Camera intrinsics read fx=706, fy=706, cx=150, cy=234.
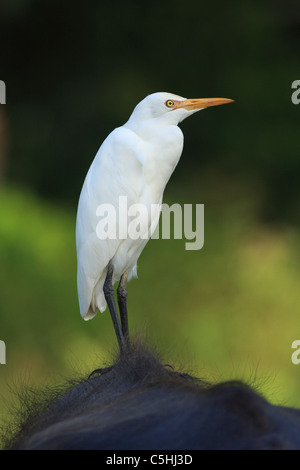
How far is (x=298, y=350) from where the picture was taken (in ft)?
8.91

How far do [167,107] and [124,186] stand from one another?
15 centimetres

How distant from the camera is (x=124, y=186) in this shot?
46.0 inches

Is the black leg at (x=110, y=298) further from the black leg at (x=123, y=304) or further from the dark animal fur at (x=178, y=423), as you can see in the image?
the dark animal fur at (x=178, y=423)

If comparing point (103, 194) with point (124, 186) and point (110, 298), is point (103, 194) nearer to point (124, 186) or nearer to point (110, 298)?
point (124, 186)

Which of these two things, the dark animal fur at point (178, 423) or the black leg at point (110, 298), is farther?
the black leg at point (110, 298)

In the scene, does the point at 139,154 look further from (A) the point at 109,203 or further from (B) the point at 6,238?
(B) the point at 6,238

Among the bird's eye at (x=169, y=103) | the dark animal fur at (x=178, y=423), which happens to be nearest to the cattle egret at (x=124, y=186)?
the bird's eye at (x=169, y=103)

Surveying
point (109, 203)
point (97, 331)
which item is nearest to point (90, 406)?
point (109, 203)

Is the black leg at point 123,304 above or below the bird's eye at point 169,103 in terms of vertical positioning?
below

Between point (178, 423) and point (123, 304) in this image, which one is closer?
point (178, 423)

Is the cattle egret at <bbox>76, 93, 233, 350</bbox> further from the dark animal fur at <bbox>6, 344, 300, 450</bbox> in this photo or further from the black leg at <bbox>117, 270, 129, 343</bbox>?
the dark animal fur at <bbox>6, 344, 300, 450</bbox>

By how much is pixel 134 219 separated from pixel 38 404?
0.52m

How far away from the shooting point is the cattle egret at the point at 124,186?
3.71 feet

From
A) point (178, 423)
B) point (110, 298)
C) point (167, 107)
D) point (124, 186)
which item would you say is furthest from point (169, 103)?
point (178, 423)
